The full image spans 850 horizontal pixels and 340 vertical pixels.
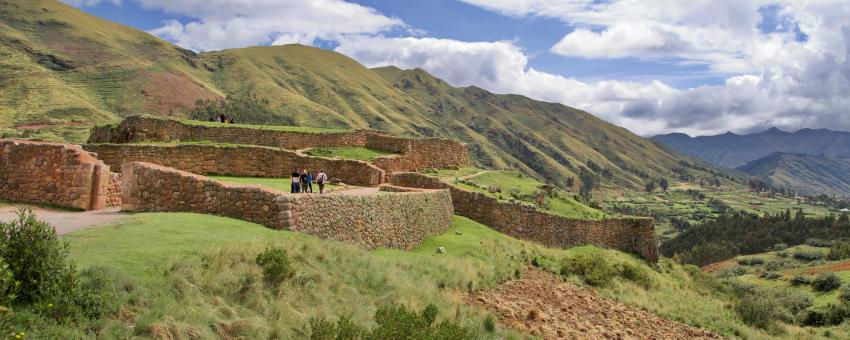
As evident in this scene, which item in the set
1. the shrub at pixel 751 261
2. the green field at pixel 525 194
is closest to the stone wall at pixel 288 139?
the green field at pixel 525 194

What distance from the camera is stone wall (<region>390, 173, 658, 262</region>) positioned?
88.2 feet

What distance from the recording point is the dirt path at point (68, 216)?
1198cm

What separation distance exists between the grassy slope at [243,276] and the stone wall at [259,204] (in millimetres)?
620

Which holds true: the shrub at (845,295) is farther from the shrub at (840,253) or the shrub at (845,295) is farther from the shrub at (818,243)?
the shrub at (818,243)

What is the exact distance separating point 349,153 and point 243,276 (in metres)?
22.3

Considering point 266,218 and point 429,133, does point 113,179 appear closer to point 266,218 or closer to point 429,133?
point 266,218

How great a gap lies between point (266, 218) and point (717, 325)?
47.0 ft

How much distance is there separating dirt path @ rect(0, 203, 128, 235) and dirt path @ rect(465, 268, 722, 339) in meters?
8.70

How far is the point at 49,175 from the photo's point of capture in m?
15.2

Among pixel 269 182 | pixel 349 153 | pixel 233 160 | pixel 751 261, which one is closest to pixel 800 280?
pixel 751 261

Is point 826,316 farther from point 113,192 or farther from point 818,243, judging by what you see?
point 818,243

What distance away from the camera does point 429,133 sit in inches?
6496

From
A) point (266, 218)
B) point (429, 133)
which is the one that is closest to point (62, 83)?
point (266, 218)

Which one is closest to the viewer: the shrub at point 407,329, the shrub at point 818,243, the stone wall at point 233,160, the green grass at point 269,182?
the shrub at point 407,329
